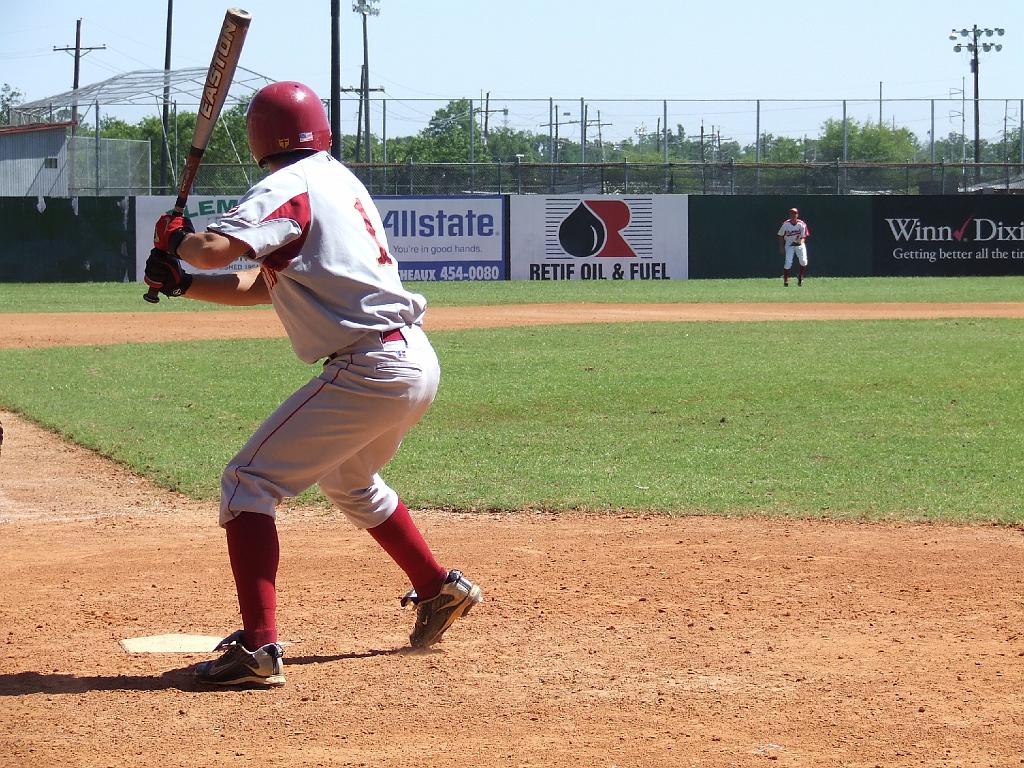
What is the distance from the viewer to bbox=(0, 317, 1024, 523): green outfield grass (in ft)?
24.3

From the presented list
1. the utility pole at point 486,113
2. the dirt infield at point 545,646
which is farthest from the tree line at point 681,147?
the dirt infield at point 545,646

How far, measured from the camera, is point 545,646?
14.5ft

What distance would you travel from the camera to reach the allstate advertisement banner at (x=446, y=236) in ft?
103

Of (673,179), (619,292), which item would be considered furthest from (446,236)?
(673,179)

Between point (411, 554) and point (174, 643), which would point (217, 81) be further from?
point (174, 643)

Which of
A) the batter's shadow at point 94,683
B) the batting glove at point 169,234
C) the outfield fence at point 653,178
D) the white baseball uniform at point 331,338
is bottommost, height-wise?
the batter's shadow at point 94,683

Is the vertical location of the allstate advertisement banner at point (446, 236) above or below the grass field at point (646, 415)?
above

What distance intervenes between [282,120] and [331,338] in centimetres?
71

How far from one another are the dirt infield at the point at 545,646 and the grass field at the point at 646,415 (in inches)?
28.8

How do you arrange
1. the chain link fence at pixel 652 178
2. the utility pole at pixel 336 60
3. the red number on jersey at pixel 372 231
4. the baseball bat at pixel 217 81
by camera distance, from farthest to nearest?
the chain link fence at pixel 652 178 < the utility pole at pixel 336 60 < the baseball bat at pixel 217 81 < the red number on jersey at pixel 372 231

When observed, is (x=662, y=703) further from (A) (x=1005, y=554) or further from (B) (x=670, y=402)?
(B) (x=670, y=402)

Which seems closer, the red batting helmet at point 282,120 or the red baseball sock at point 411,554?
the red batting helmet at point 282,120

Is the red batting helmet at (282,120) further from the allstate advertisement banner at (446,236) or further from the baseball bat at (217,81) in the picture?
the allstate advertisement banner at (446,236)

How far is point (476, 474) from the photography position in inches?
313
